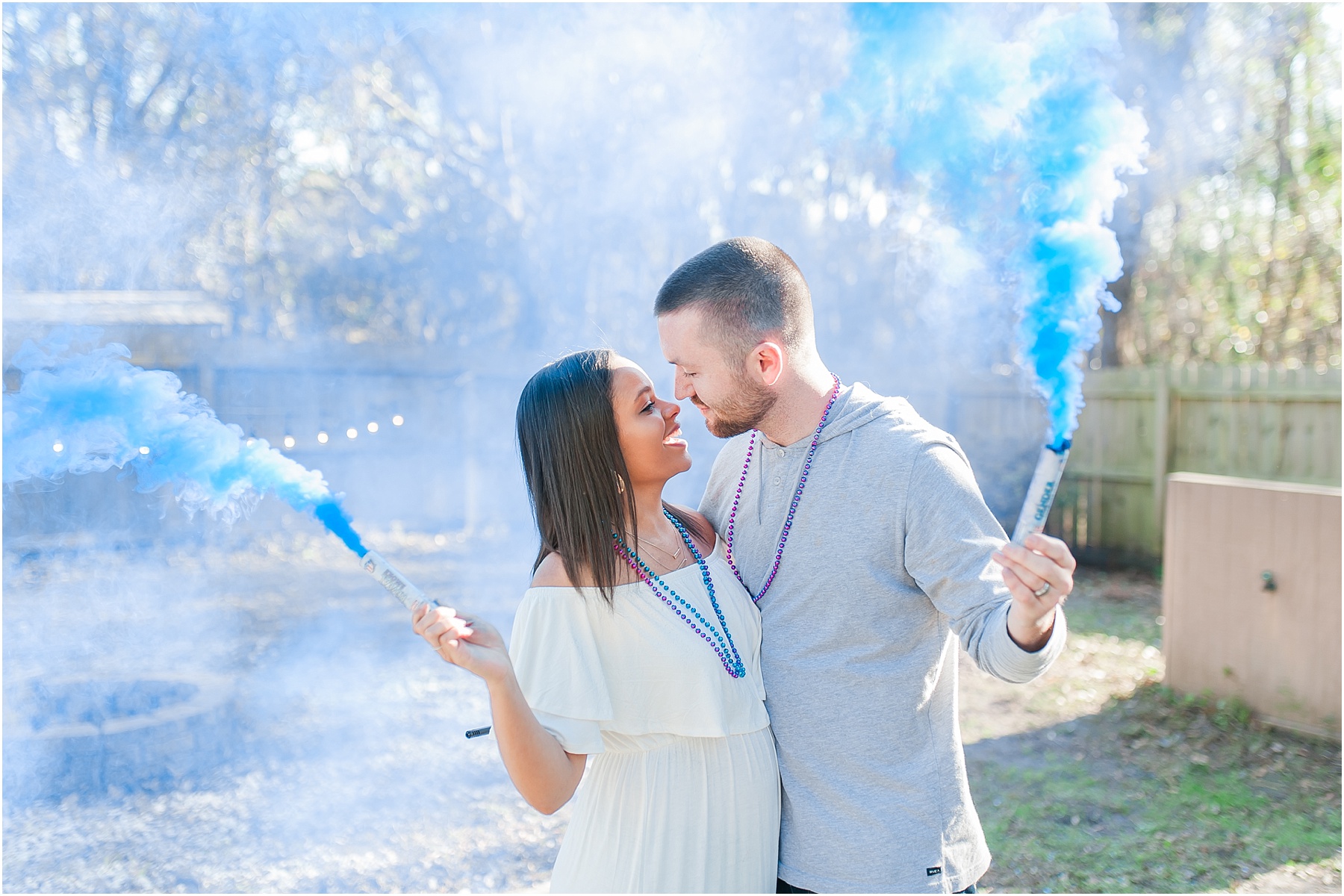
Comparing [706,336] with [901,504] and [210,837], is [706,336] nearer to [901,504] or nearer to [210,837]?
[901,504]

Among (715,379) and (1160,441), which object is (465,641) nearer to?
(715,379)

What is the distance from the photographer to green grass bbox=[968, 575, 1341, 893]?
3373 mm

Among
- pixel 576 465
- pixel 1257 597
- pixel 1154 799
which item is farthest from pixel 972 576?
pixel 1257 597

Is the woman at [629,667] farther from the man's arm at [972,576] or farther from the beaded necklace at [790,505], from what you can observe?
the man's arm at [972,576]

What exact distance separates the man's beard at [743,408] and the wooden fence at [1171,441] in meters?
6.69

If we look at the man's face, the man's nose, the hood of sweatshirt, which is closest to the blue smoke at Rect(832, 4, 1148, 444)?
the hood of sweatshirt

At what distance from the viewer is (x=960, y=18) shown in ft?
11.8

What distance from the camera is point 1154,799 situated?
3.92 meters

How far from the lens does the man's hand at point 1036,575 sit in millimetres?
1324

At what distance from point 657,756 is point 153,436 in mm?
1250

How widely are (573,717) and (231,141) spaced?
7.65 m

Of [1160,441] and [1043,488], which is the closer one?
[1043,488]

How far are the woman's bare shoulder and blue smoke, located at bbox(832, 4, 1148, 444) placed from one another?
93 cm

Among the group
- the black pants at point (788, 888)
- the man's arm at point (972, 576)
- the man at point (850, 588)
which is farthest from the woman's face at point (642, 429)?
the black pants at point (788, 888)
